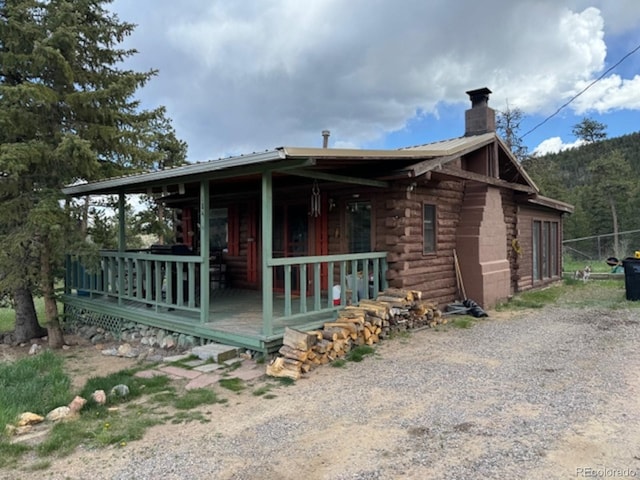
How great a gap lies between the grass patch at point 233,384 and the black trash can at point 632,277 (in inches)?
362

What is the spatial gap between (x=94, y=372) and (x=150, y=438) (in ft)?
8.66

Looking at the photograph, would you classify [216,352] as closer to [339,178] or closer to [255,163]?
[255,163]

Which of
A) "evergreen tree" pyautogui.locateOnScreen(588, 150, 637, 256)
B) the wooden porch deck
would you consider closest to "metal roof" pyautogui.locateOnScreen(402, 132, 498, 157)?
the wooden porch deck

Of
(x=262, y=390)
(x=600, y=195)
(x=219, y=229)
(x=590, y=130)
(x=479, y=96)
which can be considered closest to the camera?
(x=262, y=390)

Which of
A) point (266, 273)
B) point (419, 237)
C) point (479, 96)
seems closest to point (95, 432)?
point (266, 273)

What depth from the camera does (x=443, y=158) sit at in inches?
279

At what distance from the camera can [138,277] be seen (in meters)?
7.07

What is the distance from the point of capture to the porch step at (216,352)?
16.9ft

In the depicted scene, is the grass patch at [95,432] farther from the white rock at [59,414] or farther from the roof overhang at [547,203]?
the roof overhang at [547,203]

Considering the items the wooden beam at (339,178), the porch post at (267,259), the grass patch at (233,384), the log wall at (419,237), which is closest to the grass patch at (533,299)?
the log wall at (419,237)

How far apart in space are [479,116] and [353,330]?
6.57 metres

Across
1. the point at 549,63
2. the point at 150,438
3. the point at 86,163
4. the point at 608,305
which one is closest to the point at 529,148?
the point at 549,63

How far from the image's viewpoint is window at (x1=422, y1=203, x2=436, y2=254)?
7812 mm

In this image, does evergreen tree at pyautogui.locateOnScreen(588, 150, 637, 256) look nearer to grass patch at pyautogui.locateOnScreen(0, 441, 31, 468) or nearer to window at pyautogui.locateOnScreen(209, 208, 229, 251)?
window at pyautogui.locateOnScreen(209, 208, 229, 251)
